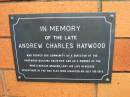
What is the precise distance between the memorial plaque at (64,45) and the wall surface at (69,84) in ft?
0.09

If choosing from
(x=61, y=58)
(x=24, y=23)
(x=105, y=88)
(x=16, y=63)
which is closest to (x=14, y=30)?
(x=24, y=23)

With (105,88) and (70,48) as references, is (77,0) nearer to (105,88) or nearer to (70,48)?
(70,48)

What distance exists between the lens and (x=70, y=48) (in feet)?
3.52

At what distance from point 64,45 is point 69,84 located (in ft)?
0.71

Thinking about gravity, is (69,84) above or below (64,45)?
below

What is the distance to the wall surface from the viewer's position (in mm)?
1012

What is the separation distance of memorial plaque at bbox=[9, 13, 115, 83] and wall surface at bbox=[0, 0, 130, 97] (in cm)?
3

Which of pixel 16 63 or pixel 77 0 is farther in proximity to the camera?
pixel 16 63

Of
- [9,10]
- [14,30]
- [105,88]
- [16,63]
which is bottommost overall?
[105,88]

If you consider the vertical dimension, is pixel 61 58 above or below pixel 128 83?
above

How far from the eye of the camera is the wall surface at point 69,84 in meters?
1.01

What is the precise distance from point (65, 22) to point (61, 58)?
0.19 meters

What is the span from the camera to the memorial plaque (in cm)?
104

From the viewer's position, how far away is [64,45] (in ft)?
3.52
